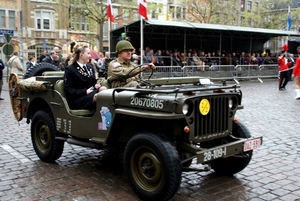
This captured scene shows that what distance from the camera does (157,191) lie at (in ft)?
13.0

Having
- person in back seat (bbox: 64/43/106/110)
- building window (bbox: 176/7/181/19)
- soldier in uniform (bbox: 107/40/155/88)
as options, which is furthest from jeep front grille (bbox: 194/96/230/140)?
building window (bbox: 176/7/181/19)

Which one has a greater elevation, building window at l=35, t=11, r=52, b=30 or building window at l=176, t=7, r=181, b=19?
building window at l=176, t=7, r=181, b=19

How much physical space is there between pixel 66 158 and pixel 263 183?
3.21 m

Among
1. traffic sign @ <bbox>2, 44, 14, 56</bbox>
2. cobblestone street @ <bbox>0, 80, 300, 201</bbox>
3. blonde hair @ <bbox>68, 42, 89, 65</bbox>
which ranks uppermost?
traffic sign @ <bbox>2, 44, 14, 56</bbox>

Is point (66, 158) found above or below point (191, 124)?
below

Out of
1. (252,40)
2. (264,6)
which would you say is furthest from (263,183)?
(264,6)

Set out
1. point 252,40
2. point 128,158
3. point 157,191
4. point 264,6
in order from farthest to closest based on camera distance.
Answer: point 264,6
point 252,40
point 128,158
point 157,191

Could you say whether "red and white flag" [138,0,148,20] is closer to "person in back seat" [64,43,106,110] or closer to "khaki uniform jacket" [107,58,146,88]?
"person in back seat" [64,43,106,110]

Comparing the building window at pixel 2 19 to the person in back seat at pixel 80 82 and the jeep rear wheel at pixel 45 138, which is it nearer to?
the jeep rear wheel at pixel 45 138

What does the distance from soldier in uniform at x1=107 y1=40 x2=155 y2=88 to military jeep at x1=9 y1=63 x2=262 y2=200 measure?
1.01ft

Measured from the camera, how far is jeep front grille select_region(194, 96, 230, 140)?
4.10 m

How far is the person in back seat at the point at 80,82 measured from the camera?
5.37m

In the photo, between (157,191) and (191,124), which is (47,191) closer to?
(157,191)

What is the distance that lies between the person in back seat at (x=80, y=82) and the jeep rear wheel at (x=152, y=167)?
4.42 ft
